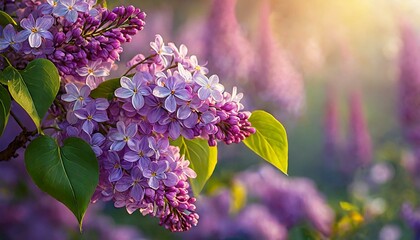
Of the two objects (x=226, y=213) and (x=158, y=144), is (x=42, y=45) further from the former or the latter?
(x=226, y=213)

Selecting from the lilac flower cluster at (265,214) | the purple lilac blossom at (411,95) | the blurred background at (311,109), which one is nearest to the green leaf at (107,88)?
the blurred background at (311,109)

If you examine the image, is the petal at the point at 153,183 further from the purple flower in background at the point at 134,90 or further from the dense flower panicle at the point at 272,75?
the dense flower panicle at the point at 272,75

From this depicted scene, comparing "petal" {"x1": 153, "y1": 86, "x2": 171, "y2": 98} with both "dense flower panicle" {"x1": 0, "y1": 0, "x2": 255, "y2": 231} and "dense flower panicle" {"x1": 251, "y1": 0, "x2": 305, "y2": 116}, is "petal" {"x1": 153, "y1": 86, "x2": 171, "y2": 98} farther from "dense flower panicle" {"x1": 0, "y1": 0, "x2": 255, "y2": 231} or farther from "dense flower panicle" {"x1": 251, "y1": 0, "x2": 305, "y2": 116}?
"dense flower panicle" {"x1": 251, "y1": 0, "x2": 305, "y2": 116}

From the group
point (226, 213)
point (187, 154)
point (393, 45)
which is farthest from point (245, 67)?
point (393, 45)

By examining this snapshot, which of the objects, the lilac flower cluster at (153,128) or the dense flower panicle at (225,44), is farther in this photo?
the dense flower panicle at (225,44)

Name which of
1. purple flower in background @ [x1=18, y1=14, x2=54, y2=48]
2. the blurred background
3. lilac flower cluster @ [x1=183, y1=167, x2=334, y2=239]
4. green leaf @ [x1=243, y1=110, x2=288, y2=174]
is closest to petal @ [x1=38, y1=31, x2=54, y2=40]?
purple flower in background @ [x1=18, y1=14, x2=54, y2=48]

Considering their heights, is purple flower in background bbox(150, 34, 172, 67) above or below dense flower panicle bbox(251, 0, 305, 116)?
below

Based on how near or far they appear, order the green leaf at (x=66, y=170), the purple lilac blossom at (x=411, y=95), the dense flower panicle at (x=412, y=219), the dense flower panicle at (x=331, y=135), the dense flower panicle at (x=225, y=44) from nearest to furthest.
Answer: the green leaf at (x=66, y=170) → the dense flower panicle at (x=412, y=219) → the dense flower panicle at (x=225, y=44) → the purple lilac blossom at (x=411, y=95) → the dense flower panicle at (x=331, y=135)

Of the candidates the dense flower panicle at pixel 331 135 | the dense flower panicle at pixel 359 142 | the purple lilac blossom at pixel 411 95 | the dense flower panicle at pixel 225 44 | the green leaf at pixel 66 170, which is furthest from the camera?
the dense flower panicle at pixel 331 135
